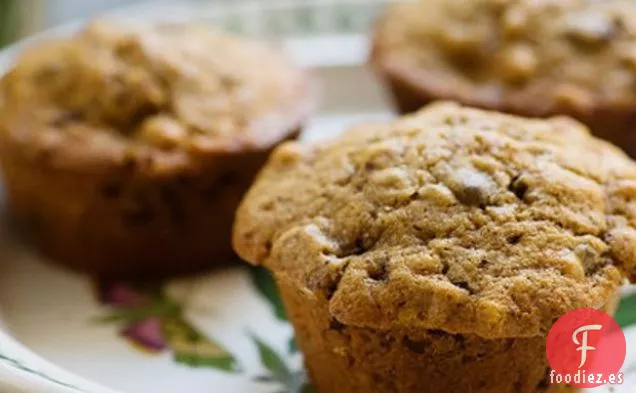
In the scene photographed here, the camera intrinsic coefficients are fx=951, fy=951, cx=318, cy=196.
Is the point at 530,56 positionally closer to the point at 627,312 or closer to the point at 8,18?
the point at 627,312

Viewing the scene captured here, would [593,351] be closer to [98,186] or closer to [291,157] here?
[291,157]

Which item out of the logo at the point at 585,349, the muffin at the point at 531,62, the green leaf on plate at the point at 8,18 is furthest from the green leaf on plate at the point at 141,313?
the green leaf on plate at the point at 8,18

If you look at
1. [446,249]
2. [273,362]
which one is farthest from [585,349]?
[273,362]

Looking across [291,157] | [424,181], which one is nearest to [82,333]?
[291,157]

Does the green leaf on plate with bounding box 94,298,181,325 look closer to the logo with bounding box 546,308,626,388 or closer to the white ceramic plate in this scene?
the white ceramic plate

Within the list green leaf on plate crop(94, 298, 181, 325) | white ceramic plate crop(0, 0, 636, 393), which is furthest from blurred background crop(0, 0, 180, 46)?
green leaf on plate crop(94, 298, 181, 325)

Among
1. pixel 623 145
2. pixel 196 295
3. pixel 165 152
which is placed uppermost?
pixel 165 152

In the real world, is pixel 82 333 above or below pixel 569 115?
below
